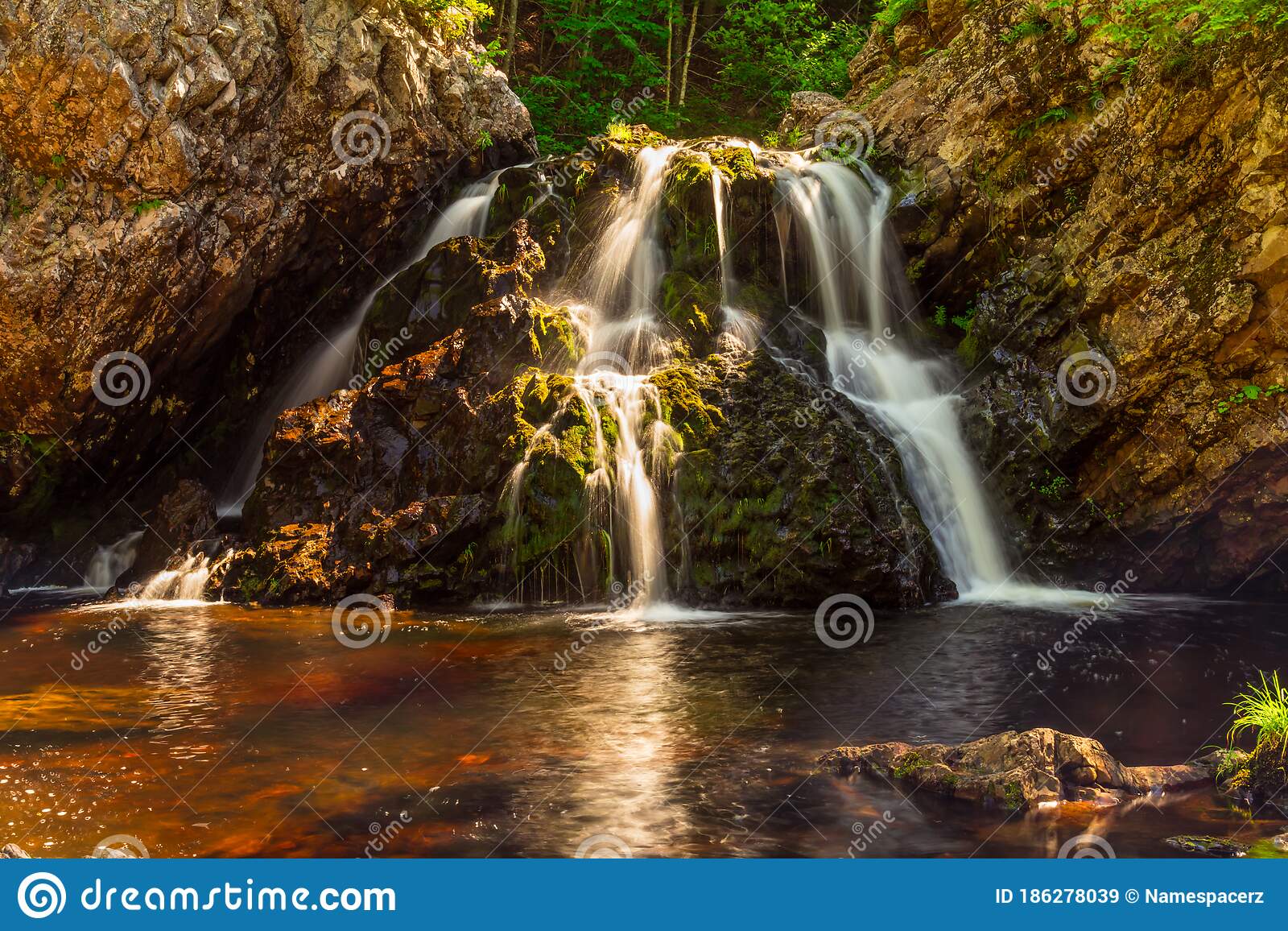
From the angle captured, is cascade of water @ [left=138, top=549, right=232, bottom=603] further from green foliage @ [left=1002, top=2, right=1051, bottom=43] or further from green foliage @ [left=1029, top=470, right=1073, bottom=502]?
green foliage @ [left=1002, top=2, right=1051, bottom=43]

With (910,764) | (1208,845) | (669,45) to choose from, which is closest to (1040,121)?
(910,764)

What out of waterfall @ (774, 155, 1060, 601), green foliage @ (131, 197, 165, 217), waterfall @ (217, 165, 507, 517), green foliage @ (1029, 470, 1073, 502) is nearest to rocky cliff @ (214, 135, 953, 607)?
waterfall @ (774, 155, 1060, 601)

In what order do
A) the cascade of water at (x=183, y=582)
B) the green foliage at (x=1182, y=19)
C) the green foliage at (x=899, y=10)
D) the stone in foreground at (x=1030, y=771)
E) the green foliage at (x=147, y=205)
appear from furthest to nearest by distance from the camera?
the green foliage at (x=899, y=10) < the cascade of water at (x=183, y=582) < the green foliage at (x=147, y=205) < the green foliage at (x=1182, y=19) < the stone in foreground at (x=1030, y=771)

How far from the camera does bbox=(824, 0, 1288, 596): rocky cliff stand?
405 inches

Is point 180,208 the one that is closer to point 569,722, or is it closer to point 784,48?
point 569,722

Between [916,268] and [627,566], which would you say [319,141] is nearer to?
[627,566]

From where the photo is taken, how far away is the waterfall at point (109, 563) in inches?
464

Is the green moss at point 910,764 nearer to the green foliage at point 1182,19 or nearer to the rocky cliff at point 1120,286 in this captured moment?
the rocky cliff at point 1120,286

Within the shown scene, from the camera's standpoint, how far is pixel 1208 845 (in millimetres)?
4469

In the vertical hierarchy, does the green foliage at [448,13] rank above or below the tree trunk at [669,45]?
below

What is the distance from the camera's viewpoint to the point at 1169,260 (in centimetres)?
1091

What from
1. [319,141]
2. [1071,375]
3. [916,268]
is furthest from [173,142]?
[1071,375]

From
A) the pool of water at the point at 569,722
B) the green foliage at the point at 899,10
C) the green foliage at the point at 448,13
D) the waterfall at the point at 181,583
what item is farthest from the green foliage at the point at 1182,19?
the waterfall at the point at 181,583

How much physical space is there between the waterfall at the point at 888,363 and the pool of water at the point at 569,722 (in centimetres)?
132
